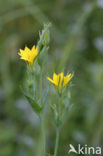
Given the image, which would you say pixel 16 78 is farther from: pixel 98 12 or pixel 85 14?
pixel 98 12

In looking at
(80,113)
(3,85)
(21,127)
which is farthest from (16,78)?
(80,113)

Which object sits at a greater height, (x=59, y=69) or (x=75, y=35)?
(x=75, y=35)

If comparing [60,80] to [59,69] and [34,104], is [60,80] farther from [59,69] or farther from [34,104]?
[59,69]

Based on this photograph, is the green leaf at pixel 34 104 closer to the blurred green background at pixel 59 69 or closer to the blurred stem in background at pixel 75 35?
the blurred green background at pixel 59 69


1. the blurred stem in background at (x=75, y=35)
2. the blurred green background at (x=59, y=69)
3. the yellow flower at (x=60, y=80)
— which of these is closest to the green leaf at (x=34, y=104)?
the yellow flower at (x=60, y=80)

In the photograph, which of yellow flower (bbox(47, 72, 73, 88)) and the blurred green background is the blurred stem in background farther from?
yellow flower (bbox(47, 72, 73, 88))

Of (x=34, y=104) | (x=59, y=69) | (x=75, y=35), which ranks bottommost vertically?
(x=34, y=104)

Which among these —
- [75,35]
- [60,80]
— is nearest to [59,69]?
[75,35]

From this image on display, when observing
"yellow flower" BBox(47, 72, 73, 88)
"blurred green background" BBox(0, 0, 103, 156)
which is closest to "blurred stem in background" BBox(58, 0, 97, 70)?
"blurred green background" BBox(0, 0, 103, 156)
